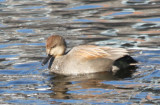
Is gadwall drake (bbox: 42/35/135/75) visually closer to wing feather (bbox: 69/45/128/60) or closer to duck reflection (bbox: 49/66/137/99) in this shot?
wing feather (bbox: 69/45/128/60)

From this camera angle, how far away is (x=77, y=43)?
13281mm

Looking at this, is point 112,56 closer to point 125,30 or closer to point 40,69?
point 40,69

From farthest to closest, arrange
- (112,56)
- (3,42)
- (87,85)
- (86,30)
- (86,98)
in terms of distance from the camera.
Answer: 1. (86,30)
2. (3,42)
3. (112,56)
4. (87,85)
5. (86,98)

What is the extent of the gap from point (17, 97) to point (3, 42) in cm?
465

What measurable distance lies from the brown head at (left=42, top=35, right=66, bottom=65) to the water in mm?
419

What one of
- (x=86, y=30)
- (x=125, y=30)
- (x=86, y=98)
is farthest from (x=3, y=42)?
(x=86, y=98)

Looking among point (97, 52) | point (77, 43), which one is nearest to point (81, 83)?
point (97, 52)

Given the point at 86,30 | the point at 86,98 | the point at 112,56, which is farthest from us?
the point at 86,30

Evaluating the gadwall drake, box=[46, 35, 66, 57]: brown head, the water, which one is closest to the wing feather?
the gadwall drake

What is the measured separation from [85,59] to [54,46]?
78 centimetres

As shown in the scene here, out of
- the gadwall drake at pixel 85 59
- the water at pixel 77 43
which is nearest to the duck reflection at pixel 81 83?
the water at pixel 77 43

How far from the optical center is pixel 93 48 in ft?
36.6

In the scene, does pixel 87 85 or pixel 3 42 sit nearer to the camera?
pixel 87 85

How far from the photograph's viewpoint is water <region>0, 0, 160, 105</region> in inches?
362
